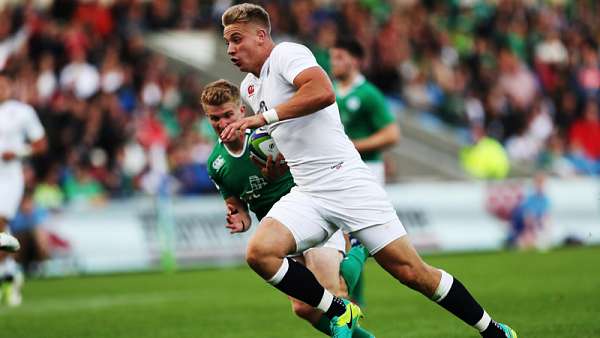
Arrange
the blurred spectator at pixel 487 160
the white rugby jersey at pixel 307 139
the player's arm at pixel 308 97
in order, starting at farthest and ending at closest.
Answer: the blurred spectator at pixel 487 160
the white rugby jersey at pixel 307 139
the player's arm at pixel 308 97

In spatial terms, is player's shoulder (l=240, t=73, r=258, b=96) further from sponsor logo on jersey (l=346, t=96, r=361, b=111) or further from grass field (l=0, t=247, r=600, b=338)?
sponsor logo on jersey (l=346, t=96, r=361, b=111)

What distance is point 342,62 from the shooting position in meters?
11.3

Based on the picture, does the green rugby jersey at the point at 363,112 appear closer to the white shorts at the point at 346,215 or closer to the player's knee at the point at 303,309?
the player's knee at the point at 303,309

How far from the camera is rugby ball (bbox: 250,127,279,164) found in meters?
8.00

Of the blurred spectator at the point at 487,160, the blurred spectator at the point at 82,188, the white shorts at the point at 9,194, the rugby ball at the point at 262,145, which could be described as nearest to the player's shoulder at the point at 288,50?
the rugby ball at the point at 262,145

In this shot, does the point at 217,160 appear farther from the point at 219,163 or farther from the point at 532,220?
the point at 532,220

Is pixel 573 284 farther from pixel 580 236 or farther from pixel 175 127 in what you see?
pixel 175 127

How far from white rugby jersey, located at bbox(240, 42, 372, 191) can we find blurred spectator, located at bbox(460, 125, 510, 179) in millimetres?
17624

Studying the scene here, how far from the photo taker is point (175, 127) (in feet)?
78.1

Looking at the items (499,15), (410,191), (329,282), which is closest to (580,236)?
(410,191)

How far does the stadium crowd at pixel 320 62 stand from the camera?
2202 centimetres

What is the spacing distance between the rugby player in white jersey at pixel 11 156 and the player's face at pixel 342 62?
4802 millimetres

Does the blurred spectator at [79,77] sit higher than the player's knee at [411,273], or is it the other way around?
the player's knee at [411,273]

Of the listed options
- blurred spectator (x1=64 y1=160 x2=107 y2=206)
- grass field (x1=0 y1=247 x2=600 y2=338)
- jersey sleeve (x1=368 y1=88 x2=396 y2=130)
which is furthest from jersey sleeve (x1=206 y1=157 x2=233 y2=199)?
blurred spectator (x1=64 y1=160 x2=107 y2=206)
